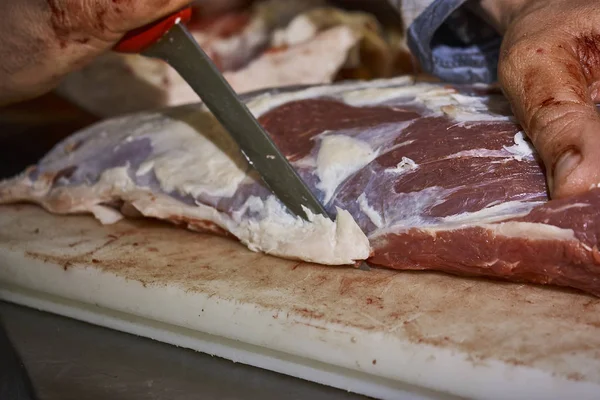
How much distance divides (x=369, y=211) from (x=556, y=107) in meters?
0.48

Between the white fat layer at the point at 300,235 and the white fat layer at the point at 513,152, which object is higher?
the white fat layer at the point at 300,235

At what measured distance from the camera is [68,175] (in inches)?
88.3

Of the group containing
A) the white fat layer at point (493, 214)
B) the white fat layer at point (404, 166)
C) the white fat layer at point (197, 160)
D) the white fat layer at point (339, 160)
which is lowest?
the white fat layer at point (493, 214)

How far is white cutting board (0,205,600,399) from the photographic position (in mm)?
1380

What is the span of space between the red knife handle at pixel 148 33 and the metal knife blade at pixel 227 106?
0.01 m

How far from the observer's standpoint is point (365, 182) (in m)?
1.79

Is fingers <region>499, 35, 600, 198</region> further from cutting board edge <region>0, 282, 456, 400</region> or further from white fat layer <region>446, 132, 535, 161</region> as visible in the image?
cutting board edge <region>0, 282, 456, 400</region>

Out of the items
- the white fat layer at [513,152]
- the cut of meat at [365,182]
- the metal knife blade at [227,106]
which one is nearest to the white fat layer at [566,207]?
the cut of meat at [365,182]

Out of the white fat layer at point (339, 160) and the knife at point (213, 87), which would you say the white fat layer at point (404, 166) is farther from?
the knife at point (213, 87)

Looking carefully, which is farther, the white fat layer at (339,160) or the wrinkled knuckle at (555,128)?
the white fat layer at (339,160)

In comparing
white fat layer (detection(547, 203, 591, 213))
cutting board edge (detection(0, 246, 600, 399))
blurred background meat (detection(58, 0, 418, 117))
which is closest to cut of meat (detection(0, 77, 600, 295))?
white fat layer (detection(547, 203, 591, 213))

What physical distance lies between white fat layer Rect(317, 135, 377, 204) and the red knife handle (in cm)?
51

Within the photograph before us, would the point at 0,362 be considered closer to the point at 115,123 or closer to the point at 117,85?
the point at 115,123

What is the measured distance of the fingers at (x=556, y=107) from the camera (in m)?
1.45
